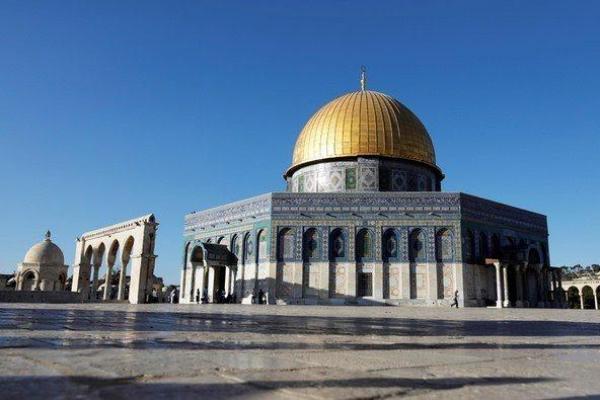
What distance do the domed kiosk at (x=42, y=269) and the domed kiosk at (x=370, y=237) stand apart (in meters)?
20.3

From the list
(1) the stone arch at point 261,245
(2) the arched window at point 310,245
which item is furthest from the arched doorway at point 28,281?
(2) the arched window at point 310,245

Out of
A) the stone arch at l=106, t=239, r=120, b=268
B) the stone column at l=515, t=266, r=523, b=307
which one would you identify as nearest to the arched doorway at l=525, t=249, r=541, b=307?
the stone column at l=515, t=266, r=523, b=307

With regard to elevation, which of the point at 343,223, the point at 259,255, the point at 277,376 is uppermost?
the point at 343,223

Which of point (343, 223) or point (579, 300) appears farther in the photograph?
point (579, 300)

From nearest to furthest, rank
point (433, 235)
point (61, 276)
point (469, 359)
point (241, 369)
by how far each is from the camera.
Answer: point (241, 369), point (469, 359), point (433, 235), point (61, 276)

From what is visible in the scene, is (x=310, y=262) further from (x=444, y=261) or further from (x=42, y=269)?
(x=42, y=269)

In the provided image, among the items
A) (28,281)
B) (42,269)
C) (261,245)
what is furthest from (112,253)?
(28,281)

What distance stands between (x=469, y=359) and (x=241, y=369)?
1640 mm

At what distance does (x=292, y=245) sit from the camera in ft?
87.7

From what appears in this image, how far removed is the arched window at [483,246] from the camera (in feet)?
89.0

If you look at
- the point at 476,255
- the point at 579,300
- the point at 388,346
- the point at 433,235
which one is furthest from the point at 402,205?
the point at 579,300

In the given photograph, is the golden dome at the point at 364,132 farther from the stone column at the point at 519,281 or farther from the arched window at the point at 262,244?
the stone column at the point at 519,281

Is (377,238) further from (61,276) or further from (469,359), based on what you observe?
(61,276)

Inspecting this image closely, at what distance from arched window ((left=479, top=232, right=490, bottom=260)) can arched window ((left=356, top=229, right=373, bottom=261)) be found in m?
6.03
